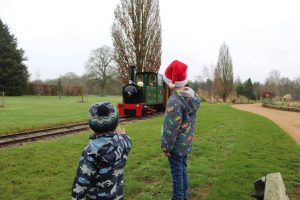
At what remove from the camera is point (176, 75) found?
355 cm

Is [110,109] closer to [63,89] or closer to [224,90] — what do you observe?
[224,90]

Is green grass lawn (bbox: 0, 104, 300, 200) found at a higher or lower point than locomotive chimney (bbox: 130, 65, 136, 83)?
lower

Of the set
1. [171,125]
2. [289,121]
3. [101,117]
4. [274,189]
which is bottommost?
[289,121]

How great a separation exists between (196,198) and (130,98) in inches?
509

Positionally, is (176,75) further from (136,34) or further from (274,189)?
(136,34)

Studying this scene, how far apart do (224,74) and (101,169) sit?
156 feet

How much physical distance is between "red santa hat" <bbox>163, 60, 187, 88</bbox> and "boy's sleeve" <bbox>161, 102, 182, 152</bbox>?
0.29 meters

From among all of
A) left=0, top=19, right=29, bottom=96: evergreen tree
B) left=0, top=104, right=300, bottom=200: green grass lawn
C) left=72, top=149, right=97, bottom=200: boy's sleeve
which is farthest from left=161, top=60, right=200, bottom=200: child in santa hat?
left=0, top=19, right=29, bottom=96: evergreen tree

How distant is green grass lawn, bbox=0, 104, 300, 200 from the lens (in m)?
4.38

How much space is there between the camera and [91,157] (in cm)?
239

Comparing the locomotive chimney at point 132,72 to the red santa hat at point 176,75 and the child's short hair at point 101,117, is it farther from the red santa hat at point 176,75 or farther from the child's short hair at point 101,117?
the child's short hair at point 101,117

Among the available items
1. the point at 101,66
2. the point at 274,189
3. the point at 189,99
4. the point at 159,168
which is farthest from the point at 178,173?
the point at 101,66

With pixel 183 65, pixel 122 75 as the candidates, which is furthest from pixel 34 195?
pixel 122 75

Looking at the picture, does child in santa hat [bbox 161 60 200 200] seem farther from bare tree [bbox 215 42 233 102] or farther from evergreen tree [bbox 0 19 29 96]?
evergreen tree [bbox 0 19 29 96]
